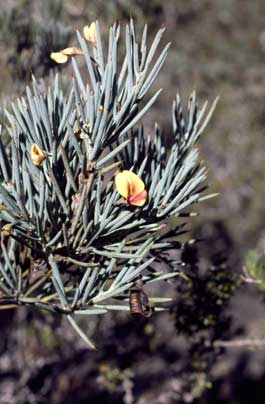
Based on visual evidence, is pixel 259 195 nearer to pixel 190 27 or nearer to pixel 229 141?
pixel 229 141

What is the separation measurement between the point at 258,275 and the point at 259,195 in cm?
224

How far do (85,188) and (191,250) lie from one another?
383mm

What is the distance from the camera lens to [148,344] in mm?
1642

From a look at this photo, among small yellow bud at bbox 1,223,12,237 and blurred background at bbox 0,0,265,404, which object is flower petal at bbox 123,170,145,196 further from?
blurred background at bbox 0,0,265,404

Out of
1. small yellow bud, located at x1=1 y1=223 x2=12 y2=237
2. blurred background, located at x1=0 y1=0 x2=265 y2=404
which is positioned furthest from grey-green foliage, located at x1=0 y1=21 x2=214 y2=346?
blurred background, located at x1=0 y1=0 x2=265 y2=404

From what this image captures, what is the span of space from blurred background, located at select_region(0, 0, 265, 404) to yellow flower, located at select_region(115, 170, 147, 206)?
1.15 feet

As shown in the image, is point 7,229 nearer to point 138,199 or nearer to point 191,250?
point 138,199

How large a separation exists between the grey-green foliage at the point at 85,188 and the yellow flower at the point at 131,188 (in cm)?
3

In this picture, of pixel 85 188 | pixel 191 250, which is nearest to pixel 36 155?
pixel 85 188

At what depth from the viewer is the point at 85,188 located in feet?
2.39

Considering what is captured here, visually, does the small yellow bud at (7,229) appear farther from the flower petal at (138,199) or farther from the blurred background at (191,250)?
the blurred background at (191,250)

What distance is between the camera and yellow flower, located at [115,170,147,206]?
69 cm

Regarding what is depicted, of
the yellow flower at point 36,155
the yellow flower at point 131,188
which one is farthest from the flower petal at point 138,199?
the yellow flower at point 36,155

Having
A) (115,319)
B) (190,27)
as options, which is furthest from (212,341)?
(190,27)
